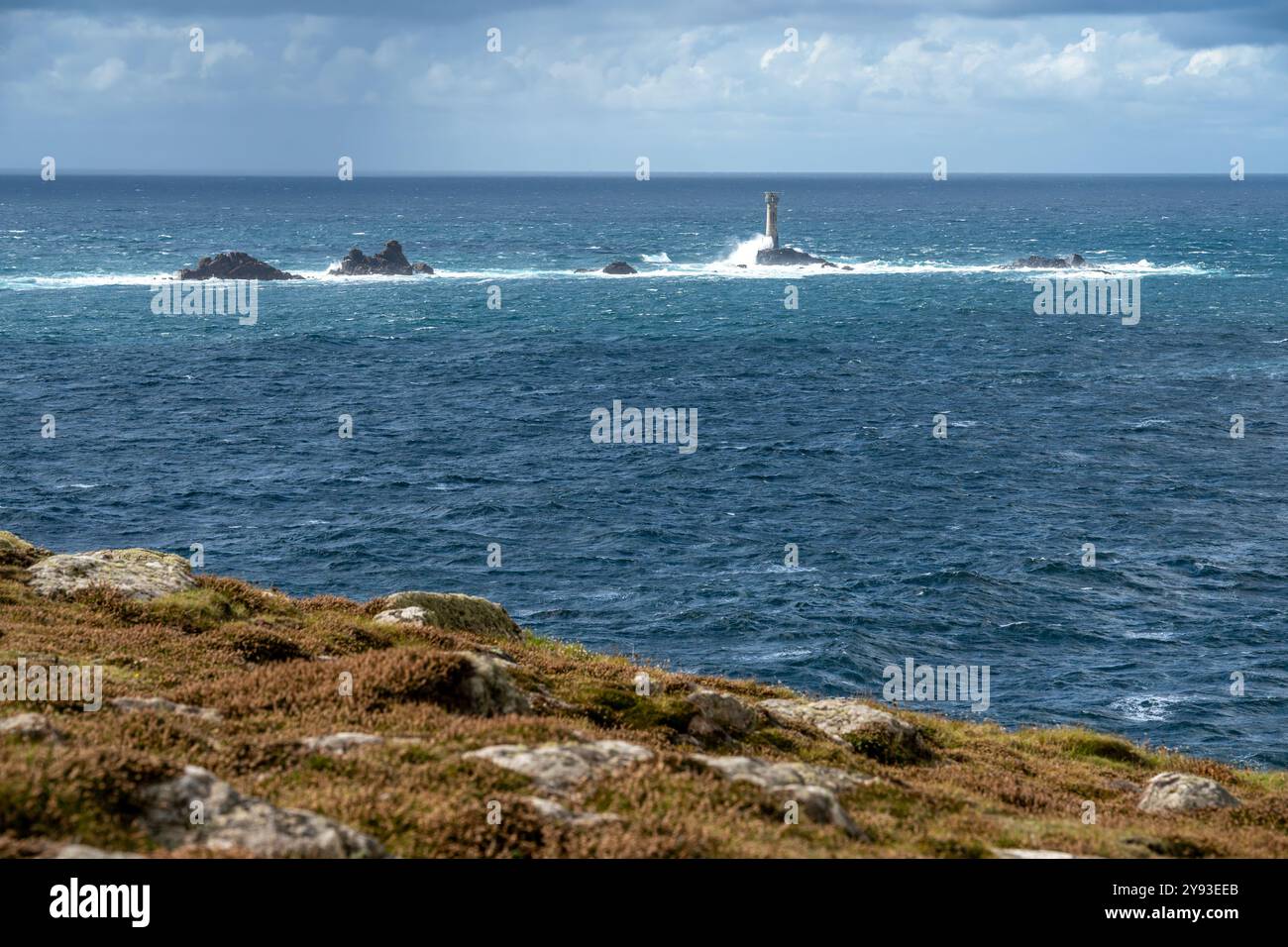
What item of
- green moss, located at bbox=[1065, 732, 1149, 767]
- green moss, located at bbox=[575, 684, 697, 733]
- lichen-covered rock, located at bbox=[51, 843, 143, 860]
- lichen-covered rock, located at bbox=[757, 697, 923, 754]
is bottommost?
green moss, located at bbox=[1065, 732, 1149, 767]

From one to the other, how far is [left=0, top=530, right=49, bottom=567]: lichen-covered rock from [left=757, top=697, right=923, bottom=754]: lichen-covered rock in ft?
48.7

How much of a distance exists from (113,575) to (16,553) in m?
2.57

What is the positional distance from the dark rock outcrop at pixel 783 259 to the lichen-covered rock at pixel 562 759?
173 m

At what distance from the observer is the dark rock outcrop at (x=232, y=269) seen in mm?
157125

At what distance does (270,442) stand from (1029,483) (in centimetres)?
4534

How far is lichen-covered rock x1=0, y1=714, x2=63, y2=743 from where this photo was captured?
12.7 metres

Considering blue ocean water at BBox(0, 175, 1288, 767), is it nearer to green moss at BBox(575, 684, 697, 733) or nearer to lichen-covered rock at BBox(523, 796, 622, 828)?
green moss at BBox(575, 684, 697, 733)

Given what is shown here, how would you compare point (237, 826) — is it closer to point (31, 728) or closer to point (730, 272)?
point (31, 728)

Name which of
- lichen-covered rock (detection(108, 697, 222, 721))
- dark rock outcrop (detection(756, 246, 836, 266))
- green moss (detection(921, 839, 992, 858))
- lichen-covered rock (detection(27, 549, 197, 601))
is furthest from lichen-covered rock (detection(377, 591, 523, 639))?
dark rock outcrop (detection(756, 246, 836, 266))

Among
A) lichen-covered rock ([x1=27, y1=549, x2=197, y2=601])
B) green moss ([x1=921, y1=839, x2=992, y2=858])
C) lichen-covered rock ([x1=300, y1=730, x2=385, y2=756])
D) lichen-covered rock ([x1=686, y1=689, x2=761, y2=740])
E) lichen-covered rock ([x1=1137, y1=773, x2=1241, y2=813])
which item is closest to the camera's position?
green moss ([x1=921, y1=839, x2=992, y2=858])

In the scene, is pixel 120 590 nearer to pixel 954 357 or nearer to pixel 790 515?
pixel 790 515

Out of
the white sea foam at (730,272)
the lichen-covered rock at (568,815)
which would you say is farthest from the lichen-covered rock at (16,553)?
the white sea foam at (730,272)

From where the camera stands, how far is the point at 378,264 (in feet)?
545
